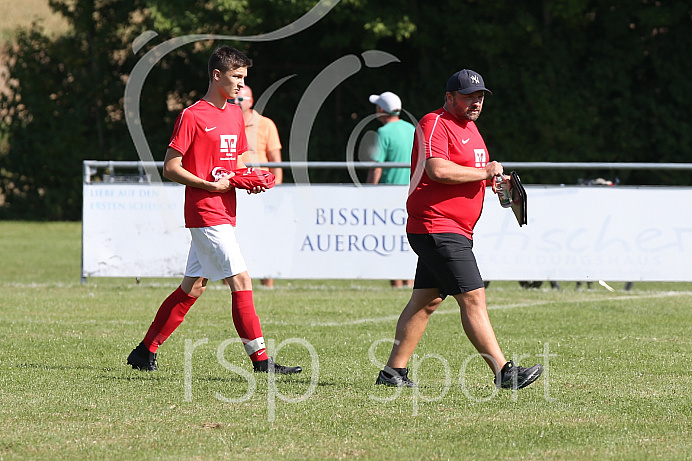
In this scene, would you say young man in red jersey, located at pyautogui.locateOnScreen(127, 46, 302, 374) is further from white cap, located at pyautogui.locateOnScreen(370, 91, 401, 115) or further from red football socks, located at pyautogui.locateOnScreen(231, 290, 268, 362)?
white cap, located at pyautogui.locateOnScreen(370, 91, 401, 115)

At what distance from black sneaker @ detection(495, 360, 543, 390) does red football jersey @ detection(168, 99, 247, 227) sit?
2078 millimetres

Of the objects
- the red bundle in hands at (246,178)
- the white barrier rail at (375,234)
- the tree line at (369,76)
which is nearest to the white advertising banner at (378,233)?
the white barrier rail at (375,234)

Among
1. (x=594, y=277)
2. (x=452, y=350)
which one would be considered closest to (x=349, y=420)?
(x=452, y=350)

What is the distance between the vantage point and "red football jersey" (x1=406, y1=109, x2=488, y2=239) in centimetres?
651

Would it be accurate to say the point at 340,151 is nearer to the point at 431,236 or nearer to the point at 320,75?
the point at 320,75

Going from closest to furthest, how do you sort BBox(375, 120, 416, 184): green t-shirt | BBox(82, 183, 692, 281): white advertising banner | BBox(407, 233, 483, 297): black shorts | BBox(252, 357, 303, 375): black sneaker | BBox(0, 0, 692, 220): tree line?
BBox(407, 233, 483, 297): black shorts, BBox(252, 357, 303, 375): black sneaker, BBox(82, 183, 692, 281): white advertising banner, BBox(375, 120, 416, 184): green t-shirt, BBox(0, 0, 692, 220): tree line

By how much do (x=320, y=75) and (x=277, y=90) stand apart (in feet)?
4.90

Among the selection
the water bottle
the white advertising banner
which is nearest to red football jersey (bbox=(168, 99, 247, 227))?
the water bottle

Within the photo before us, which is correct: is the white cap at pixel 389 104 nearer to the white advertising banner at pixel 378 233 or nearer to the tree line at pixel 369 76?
the white advertising banner at pixel 378 233

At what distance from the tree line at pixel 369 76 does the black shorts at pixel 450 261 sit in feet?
63.4

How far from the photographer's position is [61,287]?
1288 cm

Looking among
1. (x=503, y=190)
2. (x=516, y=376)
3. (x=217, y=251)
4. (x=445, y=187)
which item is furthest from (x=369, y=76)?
(x=516, y=376)

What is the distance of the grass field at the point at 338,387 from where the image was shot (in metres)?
5.11

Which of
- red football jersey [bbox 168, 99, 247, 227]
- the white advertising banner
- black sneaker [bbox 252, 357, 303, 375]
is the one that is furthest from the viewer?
the white advertising banner
